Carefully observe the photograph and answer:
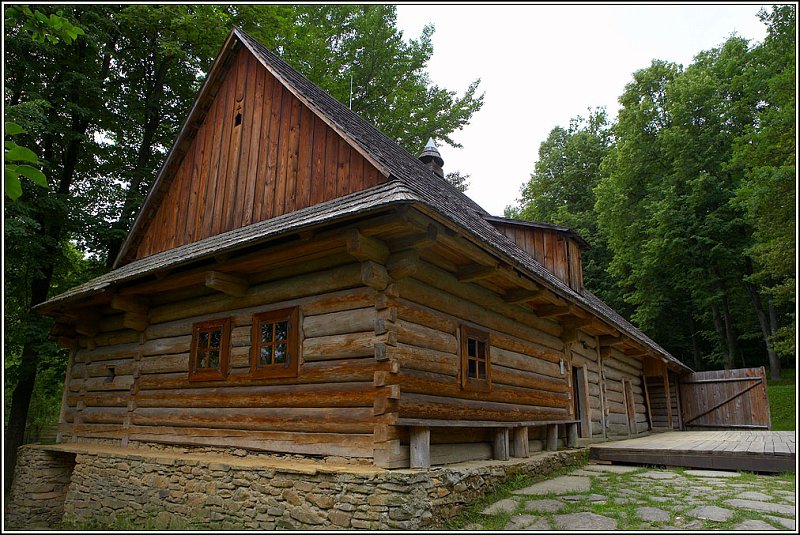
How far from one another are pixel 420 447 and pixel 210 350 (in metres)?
4.04

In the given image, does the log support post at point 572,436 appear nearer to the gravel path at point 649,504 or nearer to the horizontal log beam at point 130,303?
the gravel path at point 649,504

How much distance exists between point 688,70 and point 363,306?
27044mm

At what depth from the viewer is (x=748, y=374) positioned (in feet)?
59.3

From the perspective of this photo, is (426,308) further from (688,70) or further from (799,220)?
(688,70)

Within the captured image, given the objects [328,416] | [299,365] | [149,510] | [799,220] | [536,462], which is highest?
[799,220]

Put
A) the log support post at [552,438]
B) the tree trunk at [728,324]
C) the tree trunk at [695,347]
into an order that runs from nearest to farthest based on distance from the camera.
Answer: the log support post at [552,438] → the tree trunk at [728,324] → the tree trunk at [695,347]

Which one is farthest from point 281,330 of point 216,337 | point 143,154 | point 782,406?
point 782,406

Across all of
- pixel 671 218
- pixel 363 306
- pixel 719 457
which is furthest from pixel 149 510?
pixel 671 218

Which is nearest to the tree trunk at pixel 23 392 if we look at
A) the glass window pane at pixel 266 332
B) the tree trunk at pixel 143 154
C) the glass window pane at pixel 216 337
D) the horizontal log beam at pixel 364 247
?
the tree trunk at pixel 143 154

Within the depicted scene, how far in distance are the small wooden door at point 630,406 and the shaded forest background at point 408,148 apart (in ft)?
20.8

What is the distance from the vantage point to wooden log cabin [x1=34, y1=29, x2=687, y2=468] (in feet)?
21.7

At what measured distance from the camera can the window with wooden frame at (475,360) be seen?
785cm

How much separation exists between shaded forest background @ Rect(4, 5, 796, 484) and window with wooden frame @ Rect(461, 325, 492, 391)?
5882 mm

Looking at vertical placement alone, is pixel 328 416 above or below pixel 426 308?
below
